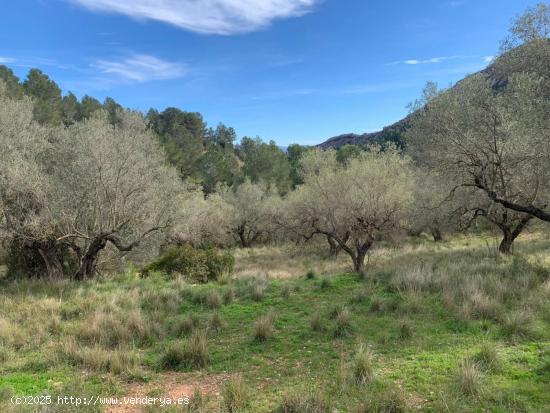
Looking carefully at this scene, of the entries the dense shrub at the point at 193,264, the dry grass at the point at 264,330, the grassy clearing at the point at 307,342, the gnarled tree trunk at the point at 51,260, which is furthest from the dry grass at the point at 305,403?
the gnarled tree trunk at the point at 51,260

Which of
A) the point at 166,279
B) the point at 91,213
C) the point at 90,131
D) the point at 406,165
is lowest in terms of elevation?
the point at 166,279

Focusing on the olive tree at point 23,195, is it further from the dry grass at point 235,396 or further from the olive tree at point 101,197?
the dry grass at point 235,396

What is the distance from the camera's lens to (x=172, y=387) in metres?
5.73

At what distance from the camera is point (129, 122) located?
96.5ft

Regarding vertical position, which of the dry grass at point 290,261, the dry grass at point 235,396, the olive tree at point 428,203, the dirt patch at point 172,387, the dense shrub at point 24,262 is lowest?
the dry grass at point 290,261

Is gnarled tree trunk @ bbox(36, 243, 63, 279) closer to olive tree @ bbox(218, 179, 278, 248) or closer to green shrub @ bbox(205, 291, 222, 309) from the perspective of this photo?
green shrub @ bbox(205, 291, 222, 309)

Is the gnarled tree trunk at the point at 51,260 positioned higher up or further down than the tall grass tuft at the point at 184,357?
higher up

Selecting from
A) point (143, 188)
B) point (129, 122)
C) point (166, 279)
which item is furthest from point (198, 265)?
point (129, 122)

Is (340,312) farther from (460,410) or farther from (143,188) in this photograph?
(143,188)

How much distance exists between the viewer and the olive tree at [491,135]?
1019cm

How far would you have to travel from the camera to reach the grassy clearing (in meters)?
5.06

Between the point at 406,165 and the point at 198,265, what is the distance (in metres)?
13.3

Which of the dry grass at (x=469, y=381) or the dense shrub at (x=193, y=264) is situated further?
the dense shrub at (x=193, y=264)

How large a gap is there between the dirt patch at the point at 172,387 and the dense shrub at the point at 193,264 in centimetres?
974
